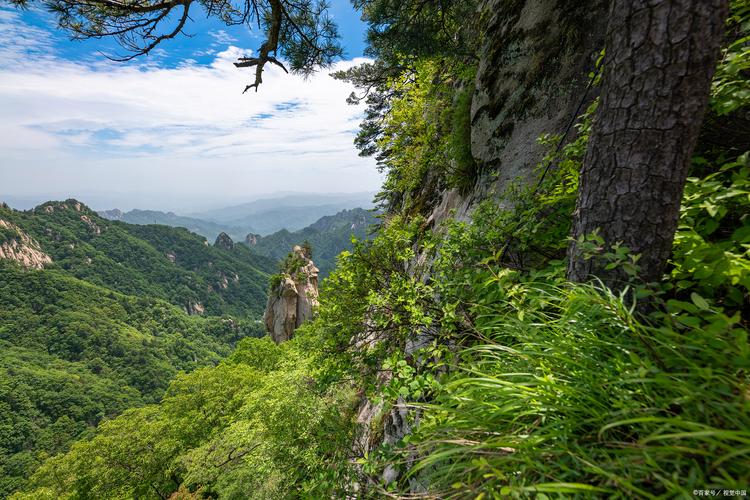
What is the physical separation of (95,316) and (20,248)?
4577 centimetres

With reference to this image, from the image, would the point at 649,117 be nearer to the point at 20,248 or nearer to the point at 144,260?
the point at 20,248

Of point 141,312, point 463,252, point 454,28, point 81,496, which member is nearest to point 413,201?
point 454,28

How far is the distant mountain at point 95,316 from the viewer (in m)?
56.7

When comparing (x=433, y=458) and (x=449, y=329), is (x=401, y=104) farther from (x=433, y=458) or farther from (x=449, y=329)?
(x=433, y=458)

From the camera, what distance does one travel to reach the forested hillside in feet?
3.45

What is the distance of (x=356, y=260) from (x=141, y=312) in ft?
421

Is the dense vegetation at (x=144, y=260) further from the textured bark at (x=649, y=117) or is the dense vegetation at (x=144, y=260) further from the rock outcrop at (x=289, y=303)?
the textured bark at (x=649, y=117)

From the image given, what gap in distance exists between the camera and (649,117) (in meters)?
1.47

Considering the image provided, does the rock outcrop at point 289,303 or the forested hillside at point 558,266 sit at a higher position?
the forested hillside at point 558,266

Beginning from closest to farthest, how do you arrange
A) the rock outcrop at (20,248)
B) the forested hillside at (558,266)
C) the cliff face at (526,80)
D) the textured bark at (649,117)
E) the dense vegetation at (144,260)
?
the forested hillside at (558,266) < the textured bark at (649,117) < the cliff face at (526,80) < the rock outcrop at (20,248) < the dense vegetation at (144,260)

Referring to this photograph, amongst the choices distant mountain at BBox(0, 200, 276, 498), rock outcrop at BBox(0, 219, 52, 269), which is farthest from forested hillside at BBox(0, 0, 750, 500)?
rock outcrop at BBox(0, 219, 52, 269)

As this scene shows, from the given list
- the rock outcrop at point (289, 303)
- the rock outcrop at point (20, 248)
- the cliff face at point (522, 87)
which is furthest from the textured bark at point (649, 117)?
the rock outcrop at point (20, 248)

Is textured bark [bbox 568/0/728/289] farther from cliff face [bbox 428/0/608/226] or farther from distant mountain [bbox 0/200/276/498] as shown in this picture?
distant mountain [bbox 0/200/276/498]

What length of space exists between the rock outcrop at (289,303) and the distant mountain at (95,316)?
22.8 meters
